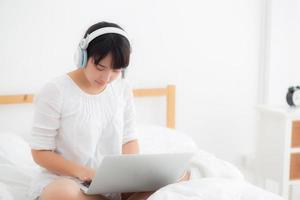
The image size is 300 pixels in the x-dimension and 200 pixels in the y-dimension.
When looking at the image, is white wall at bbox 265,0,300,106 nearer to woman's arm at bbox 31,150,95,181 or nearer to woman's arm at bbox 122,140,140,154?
woman's arm at bbox 122,140,140,154

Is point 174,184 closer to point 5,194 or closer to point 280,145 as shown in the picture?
point 5,194

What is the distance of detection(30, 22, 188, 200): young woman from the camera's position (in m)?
1.25

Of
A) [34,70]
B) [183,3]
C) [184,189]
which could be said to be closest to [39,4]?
[34,70]

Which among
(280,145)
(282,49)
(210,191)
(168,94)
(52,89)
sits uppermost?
(282,49)

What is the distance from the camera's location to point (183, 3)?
2.43 meters

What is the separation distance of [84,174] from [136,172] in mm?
177

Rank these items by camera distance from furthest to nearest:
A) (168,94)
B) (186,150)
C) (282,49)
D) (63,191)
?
1. (282,49)
2. (168,94)
3. (186,150)
4. (63,191)

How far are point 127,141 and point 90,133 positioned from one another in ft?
0.67

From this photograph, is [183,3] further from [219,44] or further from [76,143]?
[76,143]

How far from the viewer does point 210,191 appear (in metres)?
1.16

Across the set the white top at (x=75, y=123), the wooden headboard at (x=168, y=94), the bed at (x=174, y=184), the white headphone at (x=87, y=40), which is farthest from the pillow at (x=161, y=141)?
the white headphone at (x=87, y=40)

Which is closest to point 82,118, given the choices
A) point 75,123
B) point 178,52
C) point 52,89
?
point 75,123

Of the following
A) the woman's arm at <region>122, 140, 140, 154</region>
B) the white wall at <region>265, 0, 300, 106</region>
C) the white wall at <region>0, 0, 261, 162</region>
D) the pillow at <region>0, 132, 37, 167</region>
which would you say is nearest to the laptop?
the woman's arm at <region>122, 140, 140, 154</region>

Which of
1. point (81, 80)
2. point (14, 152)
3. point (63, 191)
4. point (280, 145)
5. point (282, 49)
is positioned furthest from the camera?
point (282, 49)
